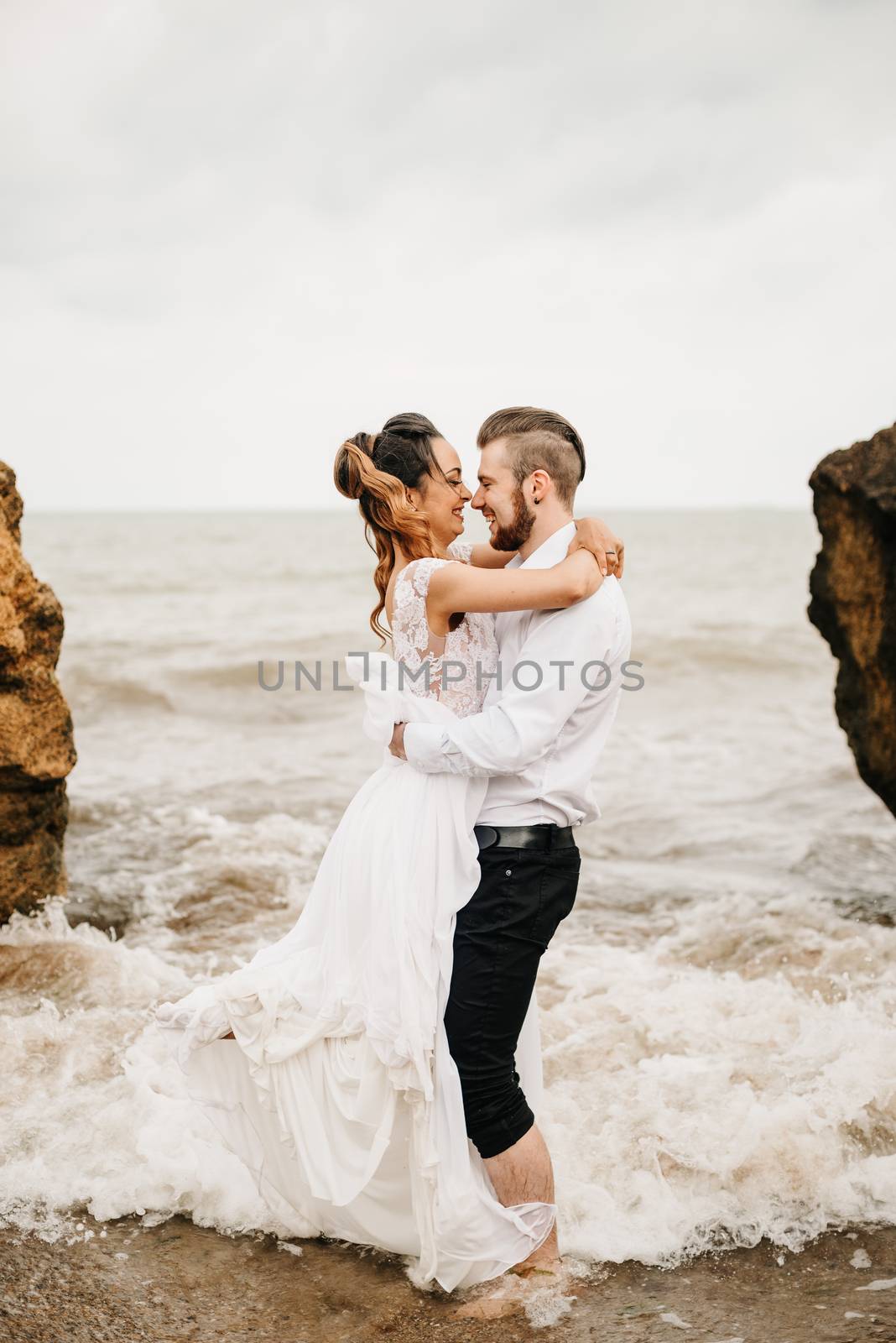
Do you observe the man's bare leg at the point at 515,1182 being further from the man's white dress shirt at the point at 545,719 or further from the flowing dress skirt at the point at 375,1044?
the man's white dress shirt at the point at 545,719

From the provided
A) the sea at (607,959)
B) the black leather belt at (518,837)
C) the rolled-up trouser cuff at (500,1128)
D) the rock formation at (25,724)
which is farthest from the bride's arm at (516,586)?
the rock formation at (25,724)

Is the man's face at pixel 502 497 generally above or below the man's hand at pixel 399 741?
above

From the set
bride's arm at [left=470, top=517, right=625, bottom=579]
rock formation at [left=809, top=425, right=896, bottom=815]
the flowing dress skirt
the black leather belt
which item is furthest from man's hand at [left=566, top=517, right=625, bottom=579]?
rock formation at [left=809, top=425, right=896, bottom=815]

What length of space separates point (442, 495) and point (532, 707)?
2.45 ft

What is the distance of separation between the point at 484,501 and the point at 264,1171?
2.11 meters

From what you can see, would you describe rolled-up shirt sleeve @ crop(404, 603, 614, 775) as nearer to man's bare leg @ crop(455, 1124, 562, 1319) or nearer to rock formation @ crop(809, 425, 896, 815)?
man's bare leg @ crop(455, 1124, 562, 1319)

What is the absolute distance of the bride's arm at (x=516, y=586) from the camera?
3150 mm

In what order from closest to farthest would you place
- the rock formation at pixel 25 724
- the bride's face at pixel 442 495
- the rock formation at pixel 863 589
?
the bride's face at pixel 442 495 → the rock formation at pixel 25 724 → the rock formation at pixel 863 589

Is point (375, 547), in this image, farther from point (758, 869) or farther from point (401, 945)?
point (758, 869)

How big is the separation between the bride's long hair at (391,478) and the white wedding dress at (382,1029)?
0.55 feet

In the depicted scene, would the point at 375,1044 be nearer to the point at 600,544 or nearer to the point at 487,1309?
the point at 487,1309

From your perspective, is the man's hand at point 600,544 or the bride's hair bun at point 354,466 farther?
the bride's hair bun at point 354,466

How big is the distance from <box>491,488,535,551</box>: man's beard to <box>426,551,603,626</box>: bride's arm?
0.23 m

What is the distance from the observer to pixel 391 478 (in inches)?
133
